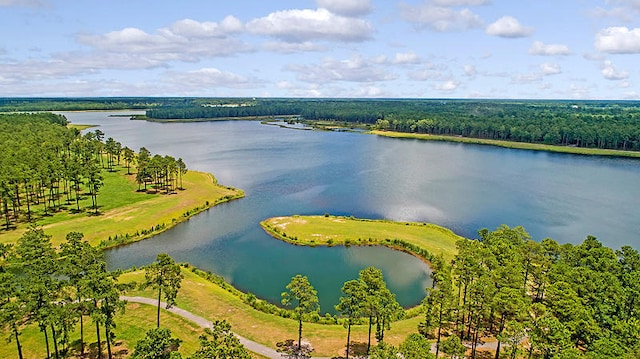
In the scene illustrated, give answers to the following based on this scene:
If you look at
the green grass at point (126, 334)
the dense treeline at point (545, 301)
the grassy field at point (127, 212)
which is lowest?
the green grass at point (126, 334)

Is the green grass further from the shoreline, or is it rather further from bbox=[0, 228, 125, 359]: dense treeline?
the shoreline

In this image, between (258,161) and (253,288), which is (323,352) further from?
(258,161)

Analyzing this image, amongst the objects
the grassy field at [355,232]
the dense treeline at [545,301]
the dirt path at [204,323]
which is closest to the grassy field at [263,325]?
the dirt path at [204,323]

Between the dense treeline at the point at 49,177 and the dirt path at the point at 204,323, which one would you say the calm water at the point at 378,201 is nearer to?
the dirt path at the point at 204,323

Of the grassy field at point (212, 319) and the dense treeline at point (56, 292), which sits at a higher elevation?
the dense treeline at point (56, 292)

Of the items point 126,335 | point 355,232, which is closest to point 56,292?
point 126,335

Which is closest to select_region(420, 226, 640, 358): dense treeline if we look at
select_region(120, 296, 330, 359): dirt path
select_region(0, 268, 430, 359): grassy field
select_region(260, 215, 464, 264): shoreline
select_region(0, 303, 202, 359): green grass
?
select_region(0, 268, 430, 359): grassy field

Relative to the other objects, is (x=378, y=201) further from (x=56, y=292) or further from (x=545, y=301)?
(x=56, y=292)
